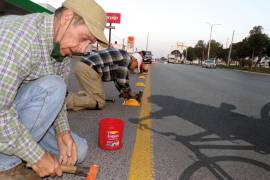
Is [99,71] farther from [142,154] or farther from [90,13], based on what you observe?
[90,13]

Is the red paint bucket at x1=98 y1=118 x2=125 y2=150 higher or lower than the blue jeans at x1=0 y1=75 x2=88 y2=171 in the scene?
lower

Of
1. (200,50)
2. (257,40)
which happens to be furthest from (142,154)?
(200,50)

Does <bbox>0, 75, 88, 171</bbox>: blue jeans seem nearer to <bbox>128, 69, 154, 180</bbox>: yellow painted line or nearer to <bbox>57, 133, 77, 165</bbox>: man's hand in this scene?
<bbox>57, 133, 77, 165</bbox>: man's hand

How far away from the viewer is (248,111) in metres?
7.16

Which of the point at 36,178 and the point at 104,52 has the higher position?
the point at 104,52

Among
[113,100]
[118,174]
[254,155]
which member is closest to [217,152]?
[254,155]

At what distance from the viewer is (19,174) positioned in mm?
2221

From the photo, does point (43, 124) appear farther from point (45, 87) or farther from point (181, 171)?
point (181, 171)

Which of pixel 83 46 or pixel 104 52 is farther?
pixel 104 52

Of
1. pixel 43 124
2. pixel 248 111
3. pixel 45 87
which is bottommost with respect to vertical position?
pixel 248 111

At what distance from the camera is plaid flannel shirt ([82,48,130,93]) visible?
19.0 ft

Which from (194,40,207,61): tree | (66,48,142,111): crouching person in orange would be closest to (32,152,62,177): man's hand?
(66,48,142,111): crouching person in orange

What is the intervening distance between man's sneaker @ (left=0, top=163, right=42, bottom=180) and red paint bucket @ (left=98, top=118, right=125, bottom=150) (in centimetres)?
132

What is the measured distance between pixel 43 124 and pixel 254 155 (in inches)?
110
